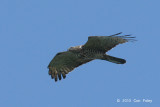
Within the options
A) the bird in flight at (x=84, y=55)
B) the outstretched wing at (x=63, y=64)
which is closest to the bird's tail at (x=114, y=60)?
the bird in flight at (x=84, y=55)

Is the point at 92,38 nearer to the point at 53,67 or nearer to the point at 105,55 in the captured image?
the point at 105,55

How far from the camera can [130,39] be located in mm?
20000

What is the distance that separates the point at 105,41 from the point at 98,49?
1.79 feet

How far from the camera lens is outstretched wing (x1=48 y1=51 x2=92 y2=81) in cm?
2184

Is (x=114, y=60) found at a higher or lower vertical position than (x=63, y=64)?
lower

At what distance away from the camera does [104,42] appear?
2067 cm

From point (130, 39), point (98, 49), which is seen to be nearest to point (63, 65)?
point (98, 49)

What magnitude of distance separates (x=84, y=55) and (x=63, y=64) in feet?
4.18

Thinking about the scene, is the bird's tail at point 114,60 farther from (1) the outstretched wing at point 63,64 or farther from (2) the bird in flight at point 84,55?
(1) the outstretched wing at point 63,64

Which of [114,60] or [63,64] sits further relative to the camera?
[63,64]

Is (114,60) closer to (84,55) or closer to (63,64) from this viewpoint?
(84,55)

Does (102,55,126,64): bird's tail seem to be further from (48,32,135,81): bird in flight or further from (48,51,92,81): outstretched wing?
(48,51,92,81): outstretched wing

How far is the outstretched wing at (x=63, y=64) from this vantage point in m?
21.8

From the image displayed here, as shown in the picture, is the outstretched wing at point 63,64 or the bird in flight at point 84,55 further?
the outstretched wing at point 63,64
